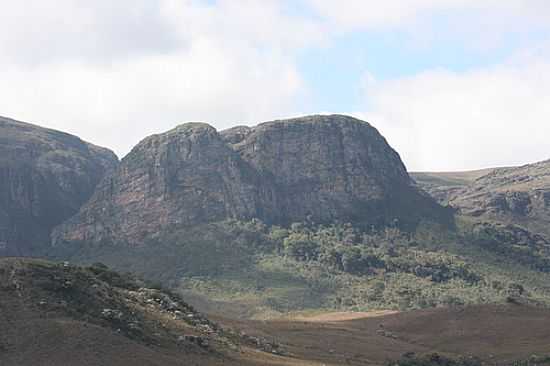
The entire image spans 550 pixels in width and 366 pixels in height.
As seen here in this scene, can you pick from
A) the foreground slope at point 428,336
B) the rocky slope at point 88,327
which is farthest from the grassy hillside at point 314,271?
the rocky slope at point 88,327

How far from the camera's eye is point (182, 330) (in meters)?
57.8

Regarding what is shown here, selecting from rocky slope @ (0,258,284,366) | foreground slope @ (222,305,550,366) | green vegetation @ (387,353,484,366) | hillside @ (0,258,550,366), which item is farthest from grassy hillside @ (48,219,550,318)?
rocky slope @ (0,258,284,366)

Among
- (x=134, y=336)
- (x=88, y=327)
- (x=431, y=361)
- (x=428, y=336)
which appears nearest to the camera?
(x=88, y=327)

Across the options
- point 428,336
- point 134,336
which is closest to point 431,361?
point 428,336

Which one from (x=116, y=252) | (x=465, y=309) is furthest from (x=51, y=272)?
(x=116, y=252)

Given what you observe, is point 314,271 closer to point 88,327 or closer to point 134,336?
point 134,336

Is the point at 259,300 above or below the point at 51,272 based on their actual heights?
below

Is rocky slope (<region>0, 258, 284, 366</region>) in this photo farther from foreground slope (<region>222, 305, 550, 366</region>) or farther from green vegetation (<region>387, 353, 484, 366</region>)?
green vegetation (<region>387, 353, 484, 366</region>)

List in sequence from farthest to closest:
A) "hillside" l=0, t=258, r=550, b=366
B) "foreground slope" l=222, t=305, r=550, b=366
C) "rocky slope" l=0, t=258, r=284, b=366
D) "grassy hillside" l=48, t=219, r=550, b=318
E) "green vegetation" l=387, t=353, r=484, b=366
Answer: "grassy hillside" l=48, t=219, r=550, b=318 < "foreground slope" l=222, t=305, r=550, b=366 < "green vegetation" l=387, t=353, r=484, b=366 < "hillside" l=0, t=258, r=550, b=366 < "rocky slope" l=0, t=258, r=284, b=366

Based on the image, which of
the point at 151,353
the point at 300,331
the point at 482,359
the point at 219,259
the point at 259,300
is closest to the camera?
the point at 151,353

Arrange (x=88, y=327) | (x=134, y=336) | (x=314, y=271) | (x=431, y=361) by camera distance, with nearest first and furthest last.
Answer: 1. (x=88, y=327)
2. (x=134, y=336)
3. (x=431, y=361)
4. (x=314, y=271)

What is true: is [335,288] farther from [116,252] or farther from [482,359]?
[482,359]

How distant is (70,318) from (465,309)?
220ft

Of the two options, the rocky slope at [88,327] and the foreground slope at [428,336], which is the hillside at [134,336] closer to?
the rocky slope at [88,327]
